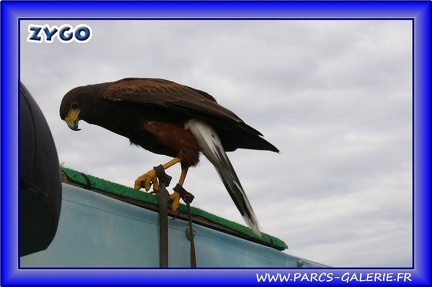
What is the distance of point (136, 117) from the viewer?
4.53m

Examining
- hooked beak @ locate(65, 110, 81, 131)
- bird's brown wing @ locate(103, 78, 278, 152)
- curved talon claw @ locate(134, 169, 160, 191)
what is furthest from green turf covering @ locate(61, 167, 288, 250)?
hooked beak @ locate(65, 110, 81, 131)

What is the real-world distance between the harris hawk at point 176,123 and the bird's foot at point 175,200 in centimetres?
32

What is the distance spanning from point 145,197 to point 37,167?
1.66m

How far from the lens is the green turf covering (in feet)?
10.4

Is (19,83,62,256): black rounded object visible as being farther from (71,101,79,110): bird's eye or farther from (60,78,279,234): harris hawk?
(71,101,79,110): bird's eye

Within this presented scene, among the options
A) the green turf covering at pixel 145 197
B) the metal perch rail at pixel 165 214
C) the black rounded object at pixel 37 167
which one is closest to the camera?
the black rounded object at pixel 37 167

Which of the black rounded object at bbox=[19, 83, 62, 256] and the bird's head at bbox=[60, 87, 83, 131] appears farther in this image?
the bird's head at bbox=[60, 87, 83, 131]

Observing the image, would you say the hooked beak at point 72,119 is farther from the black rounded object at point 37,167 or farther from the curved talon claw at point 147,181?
the black rounded object at point 37,167

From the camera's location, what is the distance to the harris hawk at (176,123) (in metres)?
4.39

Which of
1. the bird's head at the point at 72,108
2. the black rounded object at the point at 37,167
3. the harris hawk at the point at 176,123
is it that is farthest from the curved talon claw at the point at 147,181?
the black rounded object at the point at 37,167

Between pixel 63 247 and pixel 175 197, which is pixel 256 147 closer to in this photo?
pixel 175 197

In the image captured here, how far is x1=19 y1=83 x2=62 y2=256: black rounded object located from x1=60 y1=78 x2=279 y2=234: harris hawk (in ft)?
7.15

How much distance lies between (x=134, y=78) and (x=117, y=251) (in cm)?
181
